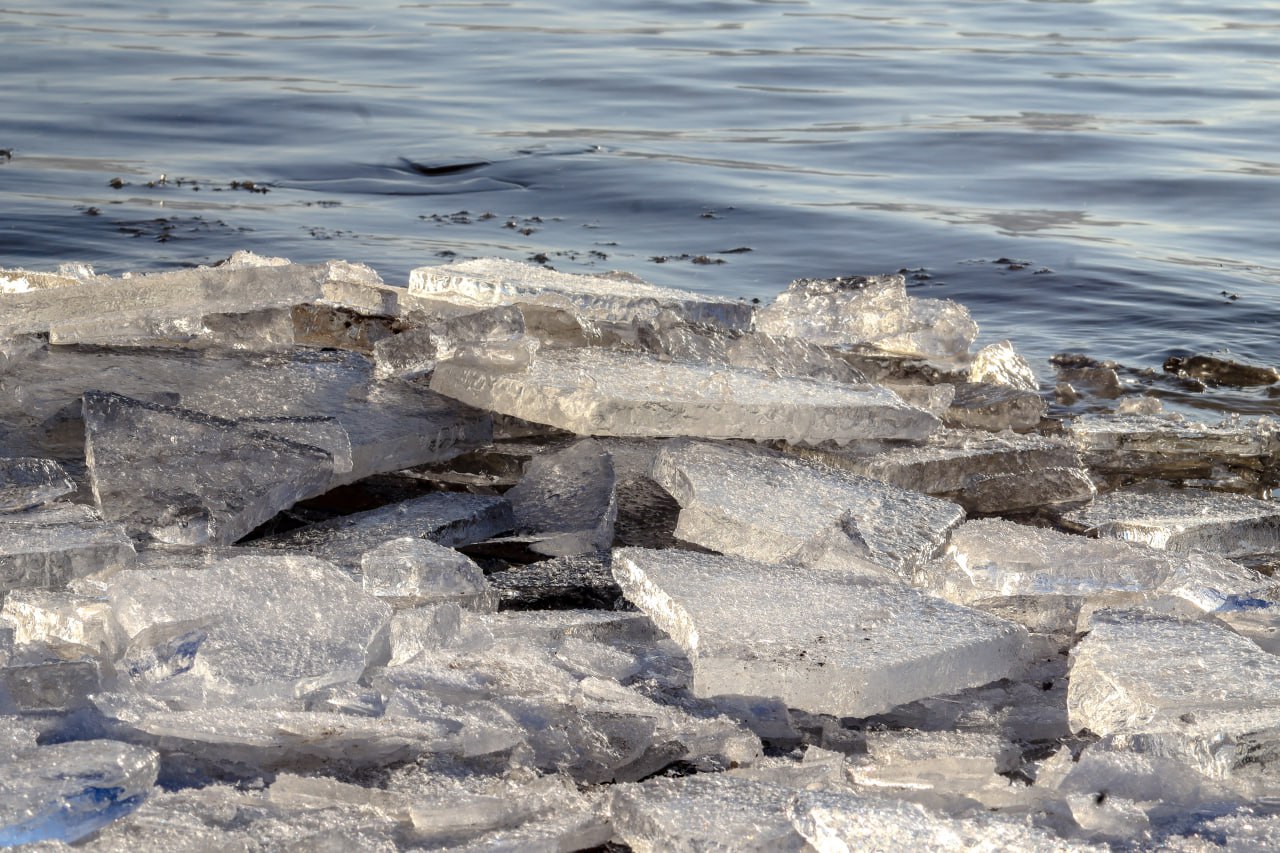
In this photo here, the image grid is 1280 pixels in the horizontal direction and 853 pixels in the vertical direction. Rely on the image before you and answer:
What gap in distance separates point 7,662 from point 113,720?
22 centimetres

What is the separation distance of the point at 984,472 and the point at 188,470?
1502 millimetres

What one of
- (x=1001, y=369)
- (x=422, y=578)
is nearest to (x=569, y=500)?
(x=422, y=578)

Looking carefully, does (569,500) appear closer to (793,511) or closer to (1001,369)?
(793,511)

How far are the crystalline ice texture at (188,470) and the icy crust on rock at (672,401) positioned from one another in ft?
1.33

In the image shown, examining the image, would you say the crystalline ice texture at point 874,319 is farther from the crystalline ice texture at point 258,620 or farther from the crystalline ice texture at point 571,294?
the crystalline ice texture at point 258,620

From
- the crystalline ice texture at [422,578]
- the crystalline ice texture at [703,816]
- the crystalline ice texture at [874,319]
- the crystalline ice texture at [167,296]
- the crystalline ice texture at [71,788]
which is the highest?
the crystalline ice texture at [167,296]

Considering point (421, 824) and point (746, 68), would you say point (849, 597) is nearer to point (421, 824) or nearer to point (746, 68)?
point (421, 824)

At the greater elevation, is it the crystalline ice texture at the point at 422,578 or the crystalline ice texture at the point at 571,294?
the crystalline ice texture at the point at 571,294

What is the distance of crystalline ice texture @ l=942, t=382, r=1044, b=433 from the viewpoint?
3.54m

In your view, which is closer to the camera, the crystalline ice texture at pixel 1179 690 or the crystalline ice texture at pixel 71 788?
the crystalline ice texture at pixel 71 788

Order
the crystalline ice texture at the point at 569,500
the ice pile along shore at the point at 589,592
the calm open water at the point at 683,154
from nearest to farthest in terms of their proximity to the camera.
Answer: the ice pile along shore at the point at 589,592 < the crystalline ice texture at the point at 569,500 < the calm open water at the point at 683,154

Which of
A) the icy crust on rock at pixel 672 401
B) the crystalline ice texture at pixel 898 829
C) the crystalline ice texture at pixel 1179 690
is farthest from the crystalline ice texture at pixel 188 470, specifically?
the crystalline ice texture at pixel 1179 690

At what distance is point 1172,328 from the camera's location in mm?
4867

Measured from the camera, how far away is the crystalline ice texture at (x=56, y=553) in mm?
2174
